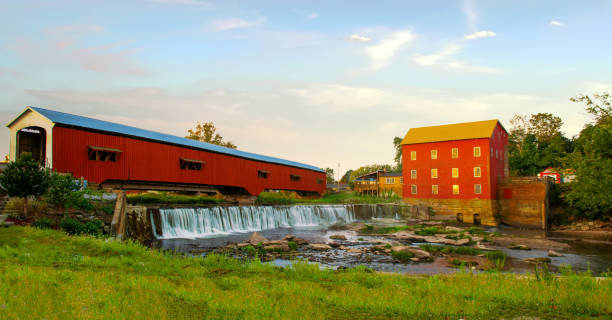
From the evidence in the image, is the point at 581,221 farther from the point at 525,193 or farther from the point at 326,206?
the point at 326,206

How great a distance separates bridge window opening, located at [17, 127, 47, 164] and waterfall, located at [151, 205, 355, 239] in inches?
351

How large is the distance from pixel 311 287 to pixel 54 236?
1008cm

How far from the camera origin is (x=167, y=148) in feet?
93.5

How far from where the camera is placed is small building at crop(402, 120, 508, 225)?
4075cm

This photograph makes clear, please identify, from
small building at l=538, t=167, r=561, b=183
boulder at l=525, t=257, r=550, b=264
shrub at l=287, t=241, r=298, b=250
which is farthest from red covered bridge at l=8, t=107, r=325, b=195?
small building at l=538, t=167, r=561, b=183

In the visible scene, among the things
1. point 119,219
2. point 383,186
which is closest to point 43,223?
point 119,219

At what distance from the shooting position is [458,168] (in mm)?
42500

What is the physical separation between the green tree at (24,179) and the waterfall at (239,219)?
6461mm

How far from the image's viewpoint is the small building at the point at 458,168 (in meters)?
40.8

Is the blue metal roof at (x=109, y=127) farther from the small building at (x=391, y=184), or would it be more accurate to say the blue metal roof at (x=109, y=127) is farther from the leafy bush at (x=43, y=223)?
the small building at (x=391, y=184)

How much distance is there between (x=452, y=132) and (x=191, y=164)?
29.8 m

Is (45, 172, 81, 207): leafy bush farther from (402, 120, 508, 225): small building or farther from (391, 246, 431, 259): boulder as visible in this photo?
(402, 120, 508, 225): small building

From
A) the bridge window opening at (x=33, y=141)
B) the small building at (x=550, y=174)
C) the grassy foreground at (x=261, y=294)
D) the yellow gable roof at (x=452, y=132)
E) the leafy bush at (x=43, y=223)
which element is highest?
the yellow gable roof at (x=452, y=132)

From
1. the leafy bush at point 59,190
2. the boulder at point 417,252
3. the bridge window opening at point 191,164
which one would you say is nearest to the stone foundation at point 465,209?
the bridge window opening at point 191,164
